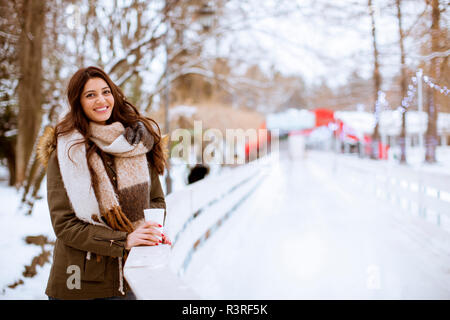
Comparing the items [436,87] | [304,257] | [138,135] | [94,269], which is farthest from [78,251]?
[304,257]

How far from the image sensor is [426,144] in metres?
2.54

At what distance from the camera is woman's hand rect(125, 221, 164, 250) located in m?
1.54

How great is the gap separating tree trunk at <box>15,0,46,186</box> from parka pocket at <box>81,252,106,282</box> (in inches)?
159

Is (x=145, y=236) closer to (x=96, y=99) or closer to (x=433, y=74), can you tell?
(x=96, y=99)

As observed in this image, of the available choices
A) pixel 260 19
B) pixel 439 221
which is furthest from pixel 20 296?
pixel 260 19

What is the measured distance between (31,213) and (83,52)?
281 cm

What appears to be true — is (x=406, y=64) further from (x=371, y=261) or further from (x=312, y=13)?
(x=312, y=13)

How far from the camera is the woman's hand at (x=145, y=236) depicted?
1542mm

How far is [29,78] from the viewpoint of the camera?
16.8 ft

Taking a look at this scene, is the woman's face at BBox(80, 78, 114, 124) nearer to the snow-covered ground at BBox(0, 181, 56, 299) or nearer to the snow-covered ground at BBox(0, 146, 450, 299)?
the snow-covered ground at BBox(0, 146, 450, 299)

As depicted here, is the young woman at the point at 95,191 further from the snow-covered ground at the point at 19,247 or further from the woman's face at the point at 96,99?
the snow-covered ground at the point at 19,247

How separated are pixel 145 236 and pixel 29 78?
444 centimetres

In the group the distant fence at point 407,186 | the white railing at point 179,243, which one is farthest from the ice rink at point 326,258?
the white railing at point 179,243

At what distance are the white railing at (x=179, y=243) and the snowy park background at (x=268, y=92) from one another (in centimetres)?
17
